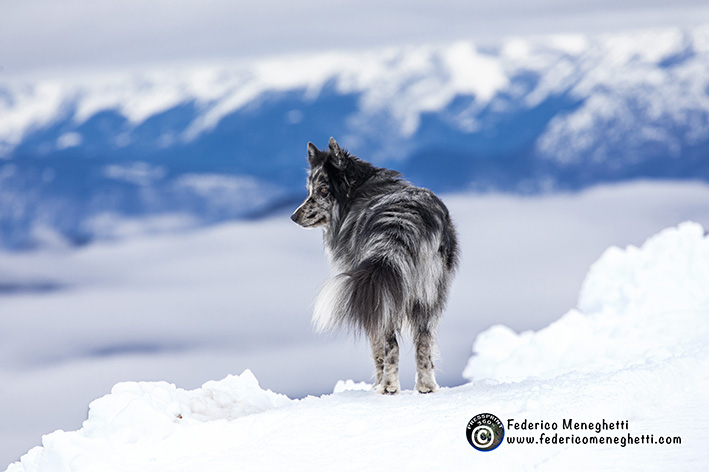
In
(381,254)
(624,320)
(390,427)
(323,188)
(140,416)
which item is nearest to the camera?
(390,427)

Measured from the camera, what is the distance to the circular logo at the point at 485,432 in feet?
19.4

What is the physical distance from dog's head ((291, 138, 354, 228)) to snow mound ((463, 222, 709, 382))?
127 inches

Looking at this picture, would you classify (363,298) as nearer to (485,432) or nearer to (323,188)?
(485,432)

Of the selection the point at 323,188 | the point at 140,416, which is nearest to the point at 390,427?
the point at 140,416

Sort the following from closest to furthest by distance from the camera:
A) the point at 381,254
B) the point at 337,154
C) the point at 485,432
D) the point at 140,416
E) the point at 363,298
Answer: the point at 485,432
the point at 140,416
the point at 363,298
the point at 381,254
the point at 337,154

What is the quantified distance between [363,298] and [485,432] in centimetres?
202

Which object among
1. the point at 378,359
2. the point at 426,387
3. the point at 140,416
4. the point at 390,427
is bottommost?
the point at 390,427

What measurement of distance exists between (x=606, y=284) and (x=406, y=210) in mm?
16821

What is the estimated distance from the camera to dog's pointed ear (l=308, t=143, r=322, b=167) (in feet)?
32.4

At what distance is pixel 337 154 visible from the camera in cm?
970

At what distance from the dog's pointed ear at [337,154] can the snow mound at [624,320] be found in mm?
3528

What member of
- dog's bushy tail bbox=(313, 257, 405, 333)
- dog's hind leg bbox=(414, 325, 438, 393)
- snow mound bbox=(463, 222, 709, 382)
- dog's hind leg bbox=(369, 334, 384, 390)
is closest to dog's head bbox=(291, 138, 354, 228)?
dog's hind leg bbox=(369, 334, 384, 390)

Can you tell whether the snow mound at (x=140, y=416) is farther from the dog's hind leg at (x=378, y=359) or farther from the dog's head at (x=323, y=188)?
the dog's head at (x=323, y=188)

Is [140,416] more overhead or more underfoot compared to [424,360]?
more underfoot
